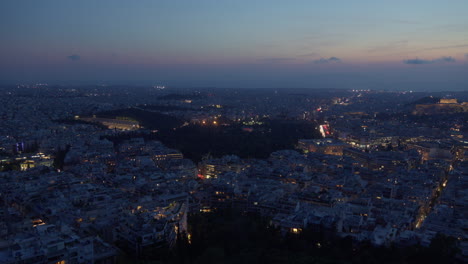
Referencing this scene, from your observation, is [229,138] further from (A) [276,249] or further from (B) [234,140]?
(A) [276,249]

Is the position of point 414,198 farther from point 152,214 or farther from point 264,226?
point 152,214

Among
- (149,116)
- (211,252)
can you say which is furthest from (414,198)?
(149,116)

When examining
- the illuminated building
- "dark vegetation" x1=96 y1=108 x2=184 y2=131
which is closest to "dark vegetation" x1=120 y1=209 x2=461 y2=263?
the illuminated building

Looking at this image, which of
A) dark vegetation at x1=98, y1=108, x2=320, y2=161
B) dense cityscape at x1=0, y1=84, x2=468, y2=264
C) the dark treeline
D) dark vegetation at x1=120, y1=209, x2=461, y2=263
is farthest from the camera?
dark vegetation at x1=98, y1=108, x2=320, y2=161

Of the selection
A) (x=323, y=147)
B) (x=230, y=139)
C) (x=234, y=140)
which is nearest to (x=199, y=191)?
(x=234, y=140)

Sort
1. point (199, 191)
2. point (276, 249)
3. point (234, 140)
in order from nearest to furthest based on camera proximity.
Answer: point (276, 249)
point (199, 191)
point (234, 140)

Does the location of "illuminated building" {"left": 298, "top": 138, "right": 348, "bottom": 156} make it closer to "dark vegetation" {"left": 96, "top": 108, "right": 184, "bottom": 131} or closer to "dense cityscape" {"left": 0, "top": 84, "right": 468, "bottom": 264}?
"dense cityscape" {"left": 0, "top": 84, "right": 468, "bottom": 264}

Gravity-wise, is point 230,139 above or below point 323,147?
above

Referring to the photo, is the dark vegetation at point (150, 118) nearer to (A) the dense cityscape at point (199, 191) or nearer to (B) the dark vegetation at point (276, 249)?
(A) the dense cityscape at point (199, 191)
